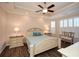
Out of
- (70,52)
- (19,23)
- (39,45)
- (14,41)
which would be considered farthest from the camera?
(19,23)

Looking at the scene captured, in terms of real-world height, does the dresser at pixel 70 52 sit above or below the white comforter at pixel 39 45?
above

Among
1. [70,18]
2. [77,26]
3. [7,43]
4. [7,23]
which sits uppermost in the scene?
[70,18]

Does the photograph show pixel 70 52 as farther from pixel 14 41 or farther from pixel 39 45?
pixel 14 41

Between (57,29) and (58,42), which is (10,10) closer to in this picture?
(58,42)

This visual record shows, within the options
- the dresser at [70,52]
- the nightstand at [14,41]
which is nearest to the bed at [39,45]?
the nightstand at [14,41]

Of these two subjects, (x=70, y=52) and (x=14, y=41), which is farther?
(x=14, y=41)

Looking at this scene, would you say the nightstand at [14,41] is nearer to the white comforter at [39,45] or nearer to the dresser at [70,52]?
the white comforter at [39,45]

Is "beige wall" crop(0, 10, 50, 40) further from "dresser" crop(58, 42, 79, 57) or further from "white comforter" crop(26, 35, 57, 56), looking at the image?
"dresser" crop(58, 42, 79, 57)

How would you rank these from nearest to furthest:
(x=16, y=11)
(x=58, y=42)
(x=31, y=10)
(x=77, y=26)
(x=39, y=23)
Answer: (x=58, y=42) < (x=77, y=26) < (x=16, y=11) < (x=31, y=10) < (x=39, y=23)

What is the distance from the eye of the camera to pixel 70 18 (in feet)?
16.0

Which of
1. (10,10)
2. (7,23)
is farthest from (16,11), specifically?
(7,23)

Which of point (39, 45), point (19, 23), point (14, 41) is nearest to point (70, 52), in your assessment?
point (39, 45)

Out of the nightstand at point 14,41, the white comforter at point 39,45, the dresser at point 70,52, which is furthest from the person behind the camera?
the nightstand at point 14,41

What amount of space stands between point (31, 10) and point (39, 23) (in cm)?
134
